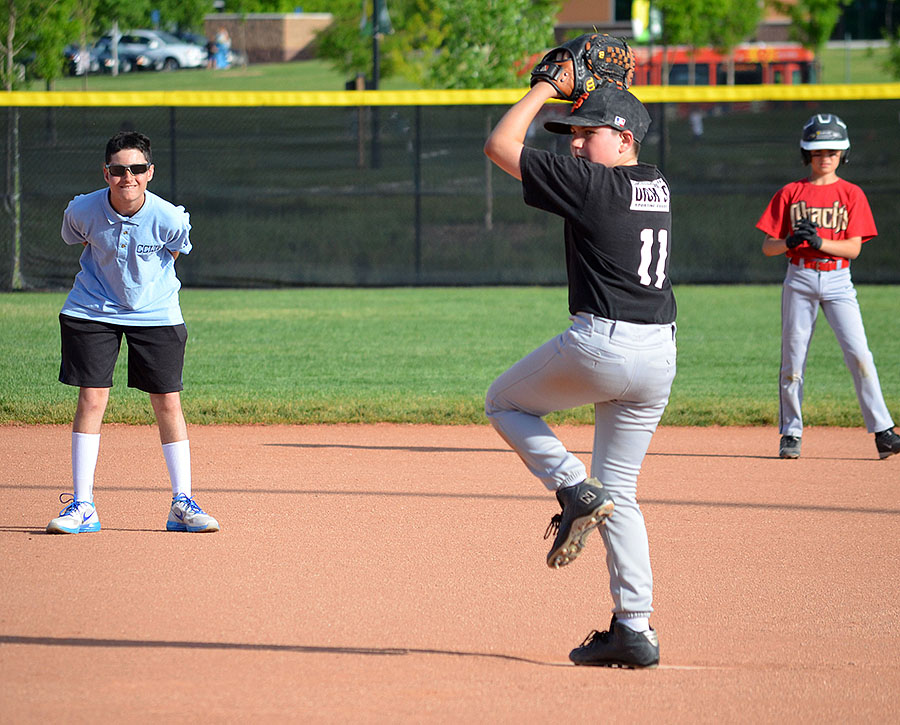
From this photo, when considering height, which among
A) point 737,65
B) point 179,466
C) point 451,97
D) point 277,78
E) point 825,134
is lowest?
point 179,466

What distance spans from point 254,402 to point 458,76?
1514 cm

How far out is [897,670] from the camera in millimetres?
3822

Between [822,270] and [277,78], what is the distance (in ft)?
148

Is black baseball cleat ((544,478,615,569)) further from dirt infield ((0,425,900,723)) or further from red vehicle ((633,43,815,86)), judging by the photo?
red vehicle ((633,43,815,86))

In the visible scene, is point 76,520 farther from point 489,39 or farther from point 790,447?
point 489,39

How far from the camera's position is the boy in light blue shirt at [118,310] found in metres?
5.29

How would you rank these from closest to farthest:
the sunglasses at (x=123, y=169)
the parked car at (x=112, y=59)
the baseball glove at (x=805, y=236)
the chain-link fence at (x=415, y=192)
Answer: the sunglasses at (x=123, y=169)
the baseball glove at (x=805, y=236)
the chain-link fence at (x=415, y=192)
the parked car at (x=112, y=59)

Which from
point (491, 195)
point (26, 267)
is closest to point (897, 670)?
point (491, 195)

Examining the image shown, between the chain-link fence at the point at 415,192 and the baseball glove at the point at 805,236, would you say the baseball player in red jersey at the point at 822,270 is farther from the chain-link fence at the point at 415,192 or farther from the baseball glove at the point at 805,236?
the chain-link fence at the point at 415,192

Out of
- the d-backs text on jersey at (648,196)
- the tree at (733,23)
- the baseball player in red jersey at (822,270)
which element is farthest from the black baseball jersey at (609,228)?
the tree at (733,23)

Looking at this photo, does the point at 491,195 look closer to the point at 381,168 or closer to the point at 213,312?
the point at 381,168

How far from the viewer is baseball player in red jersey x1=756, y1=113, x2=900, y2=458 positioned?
23.7 feet

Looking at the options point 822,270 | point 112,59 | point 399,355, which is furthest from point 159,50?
point 822,270

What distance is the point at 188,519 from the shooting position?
5371mm
